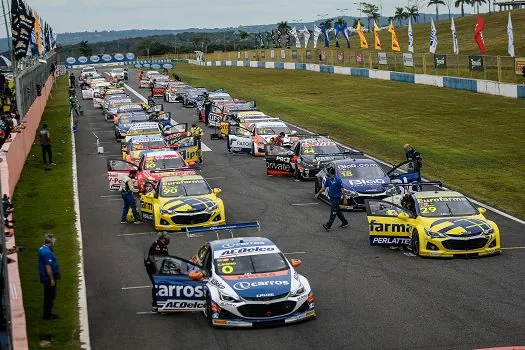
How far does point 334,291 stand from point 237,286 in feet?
9.88

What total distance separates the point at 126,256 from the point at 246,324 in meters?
7.40

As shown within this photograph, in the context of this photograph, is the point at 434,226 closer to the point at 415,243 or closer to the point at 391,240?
the point at 415,243

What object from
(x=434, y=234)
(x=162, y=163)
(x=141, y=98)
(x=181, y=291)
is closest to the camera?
(x=181, y=291)

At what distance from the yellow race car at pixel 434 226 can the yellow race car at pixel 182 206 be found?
4.60m

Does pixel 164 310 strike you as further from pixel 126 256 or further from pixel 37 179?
pixel 37 179

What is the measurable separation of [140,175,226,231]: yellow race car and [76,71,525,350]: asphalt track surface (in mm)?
426

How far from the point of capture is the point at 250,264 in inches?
692

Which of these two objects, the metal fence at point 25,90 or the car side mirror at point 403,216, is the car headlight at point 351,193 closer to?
the car side mirror at point 403,216

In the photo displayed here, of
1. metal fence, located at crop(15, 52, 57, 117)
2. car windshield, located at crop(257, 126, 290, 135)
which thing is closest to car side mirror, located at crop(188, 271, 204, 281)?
car windshield, located at crop(257, 126, 290, 135)

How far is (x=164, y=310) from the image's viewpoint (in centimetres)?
1756

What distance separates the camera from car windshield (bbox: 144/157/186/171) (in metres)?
31.8

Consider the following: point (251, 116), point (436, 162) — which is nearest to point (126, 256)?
point (436, 162)

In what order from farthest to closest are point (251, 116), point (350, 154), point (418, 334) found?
point (251, 116), point (350, 154), point (418, 334)

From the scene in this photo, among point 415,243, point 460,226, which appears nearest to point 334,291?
point 415,243
